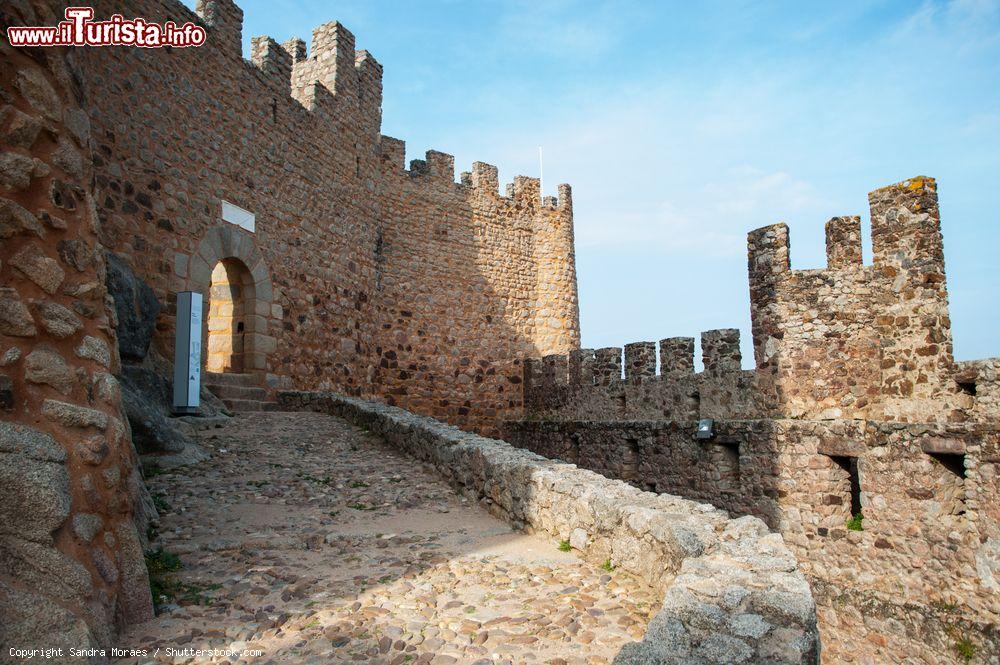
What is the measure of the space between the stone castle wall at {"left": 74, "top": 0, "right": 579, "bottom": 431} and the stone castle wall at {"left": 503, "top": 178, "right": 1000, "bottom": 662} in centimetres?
563

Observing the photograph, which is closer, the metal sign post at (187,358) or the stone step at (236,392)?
the metal sign post at (187,358)

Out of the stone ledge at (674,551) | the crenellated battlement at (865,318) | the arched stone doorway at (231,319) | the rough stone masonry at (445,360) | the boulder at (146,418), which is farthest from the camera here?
the arched stone doorway at (231,319)

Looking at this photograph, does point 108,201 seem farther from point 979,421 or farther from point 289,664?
point 979,421

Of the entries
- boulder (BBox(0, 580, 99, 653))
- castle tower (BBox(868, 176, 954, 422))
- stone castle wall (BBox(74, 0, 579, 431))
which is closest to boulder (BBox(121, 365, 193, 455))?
stone castle wall (BBox(74, 0, 579, 431))

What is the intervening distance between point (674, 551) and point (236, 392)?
821 centimetres

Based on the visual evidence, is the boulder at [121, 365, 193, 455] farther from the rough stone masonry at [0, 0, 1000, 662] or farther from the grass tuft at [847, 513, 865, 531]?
the grass tuft at [847, 513, 865, 531]

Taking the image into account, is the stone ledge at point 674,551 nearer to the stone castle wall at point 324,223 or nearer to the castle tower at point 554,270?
the stone castle wall at point 324,223

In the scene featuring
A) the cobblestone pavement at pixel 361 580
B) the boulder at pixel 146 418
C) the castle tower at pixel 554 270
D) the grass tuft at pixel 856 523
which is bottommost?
the grass tuft at pixel 856 523

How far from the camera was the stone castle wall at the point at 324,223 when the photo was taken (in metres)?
9.26

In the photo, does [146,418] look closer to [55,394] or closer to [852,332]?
[55,394]

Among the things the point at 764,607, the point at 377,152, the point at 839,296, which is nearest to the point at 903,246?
the point at 839,296

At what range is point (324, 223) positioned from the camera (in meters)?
12.8

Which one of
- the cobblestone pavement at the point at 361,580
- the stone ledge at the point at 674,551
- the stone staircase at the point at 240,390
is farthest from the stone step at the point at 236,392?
the stone ledge at the point at 674,551

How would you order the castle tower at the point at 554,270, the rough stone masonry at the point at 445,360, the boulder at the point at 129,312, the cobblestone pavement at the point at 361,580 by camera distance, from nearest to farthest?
the rough stone masonry at the point at 445,360 < the cobblestone pavement at the point at 361,580 < the boulder at the point at 129,312 < the castle tower at the point at 554,270
